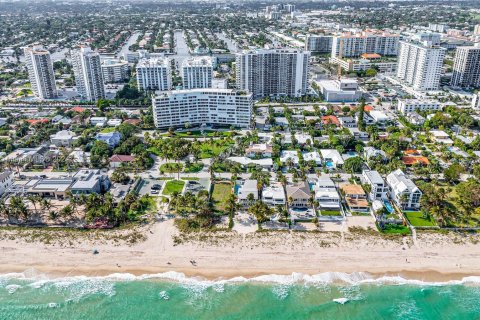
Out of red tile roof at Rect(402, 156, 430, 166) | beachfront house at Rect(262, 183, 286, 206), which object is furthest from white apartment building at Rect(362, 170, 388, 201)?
beachfront house at Rect(262, 183, 286, 206)

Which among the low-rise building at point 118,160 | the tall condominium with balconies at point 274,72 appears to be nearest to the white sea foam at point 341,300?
the low-rise building at point 118,160

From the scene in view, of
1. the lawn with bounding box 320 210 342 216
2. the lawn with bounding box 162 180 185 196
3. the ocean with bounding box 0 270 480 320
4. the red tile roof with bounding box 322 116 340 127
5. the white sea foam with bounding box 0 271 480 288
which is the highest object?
the red tile roof with bounding box 322 116 340 127

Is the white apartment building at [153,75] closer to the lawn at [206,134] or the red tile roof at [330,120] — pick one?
the lawn at [206,134]

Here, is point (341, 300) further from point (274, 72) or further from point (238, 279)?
point (274, 72)

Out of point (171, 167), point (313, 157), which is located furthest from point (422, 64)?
point (171, 167)

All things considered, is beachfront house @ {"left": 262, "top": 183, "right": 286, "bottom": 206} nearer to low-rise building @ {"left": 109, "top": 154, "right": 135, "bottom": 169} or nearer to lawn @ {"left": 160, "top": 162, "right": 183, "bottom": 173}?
lawn @ {"left": 160, "top": 162, "right": 183, "bottom": 173}

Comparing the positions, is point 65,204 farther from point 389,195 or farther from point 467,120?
point 467,120
